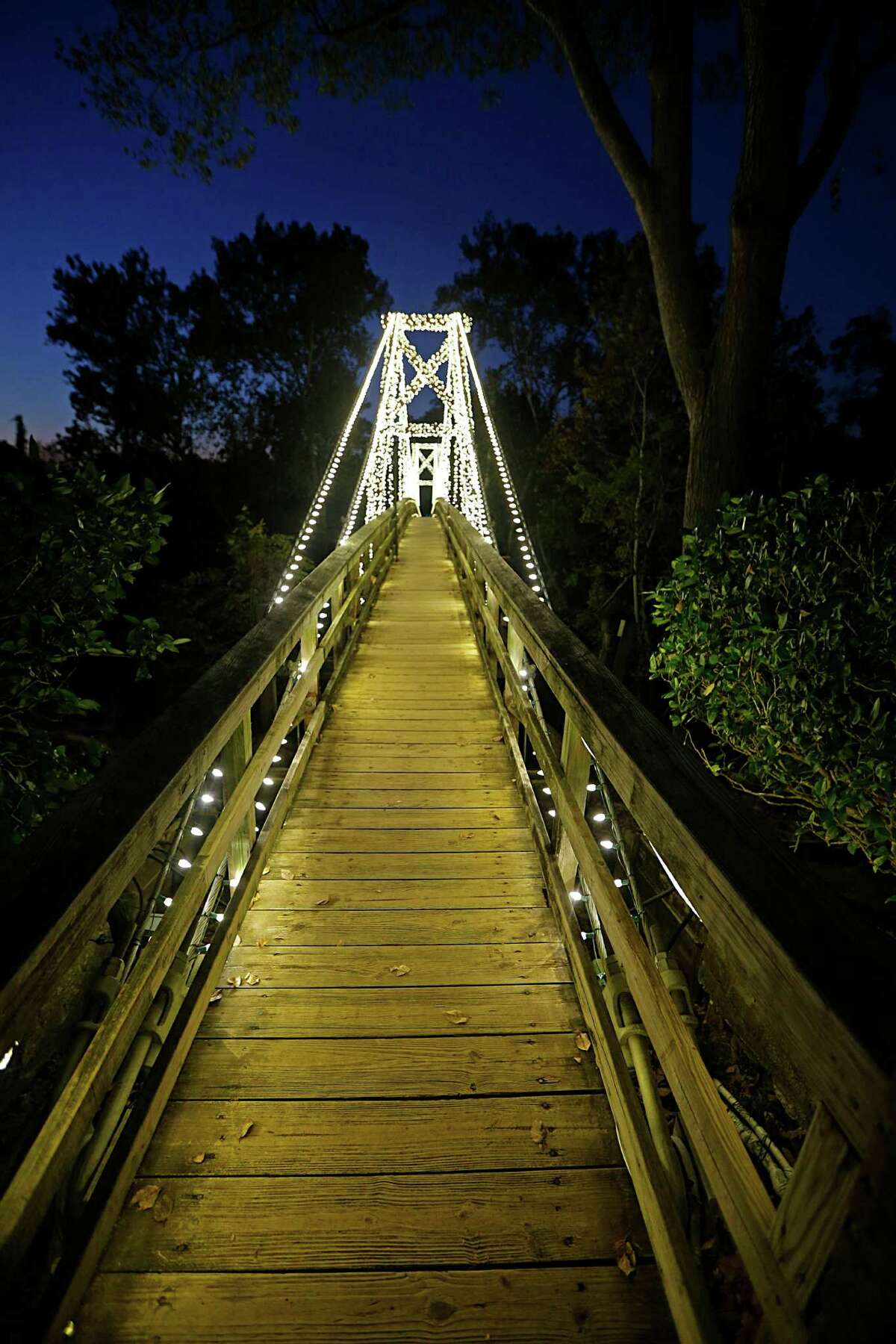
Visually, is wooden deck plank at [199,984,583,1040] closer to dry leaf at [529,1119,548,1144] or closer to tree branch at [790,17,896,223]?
dry leaf at [529,1119,548,1144]

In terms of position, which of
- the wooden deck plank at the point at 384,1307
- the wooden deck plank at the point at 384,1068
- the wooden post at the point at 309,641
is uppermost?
the wooden post at the point at 309,641

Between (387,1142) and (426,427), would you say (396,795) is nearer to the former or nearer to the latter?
(387,1142)

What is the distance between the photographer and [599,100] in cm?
525

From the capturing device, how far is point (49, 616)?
7.43 ft

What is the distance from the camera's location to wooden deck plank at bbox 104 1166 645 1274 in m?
1.36

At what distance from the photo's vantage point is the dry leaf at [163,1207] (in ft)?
4.64

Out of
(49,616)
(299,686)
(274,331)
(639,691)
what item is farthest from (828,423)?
(274,331)

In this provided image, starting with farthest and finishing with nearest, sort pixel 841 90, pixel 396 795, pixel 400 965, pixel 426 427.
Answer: pixel 426 427, pixel 841 90, pixel 396 795, pixel 400 965

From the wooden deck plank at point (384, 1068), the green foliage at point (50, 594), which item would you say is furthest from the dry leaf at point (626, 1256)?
the green foliage at point (50, 594)

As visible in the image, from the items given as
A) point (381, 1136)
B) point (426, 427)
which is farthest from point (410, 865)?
point (426, 427)

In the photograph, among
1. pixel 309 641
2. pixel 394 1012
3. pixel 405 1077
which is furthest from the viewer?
pixel 309 641

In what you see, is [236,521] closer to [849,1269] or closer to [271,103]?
[271,103]

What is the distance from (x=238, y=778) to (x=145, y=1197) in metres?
1.12

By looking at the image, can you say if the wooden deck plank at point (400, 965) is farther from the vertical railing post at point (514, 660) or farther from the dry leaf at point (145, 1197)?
the vertical railing post at point (514, 660)
